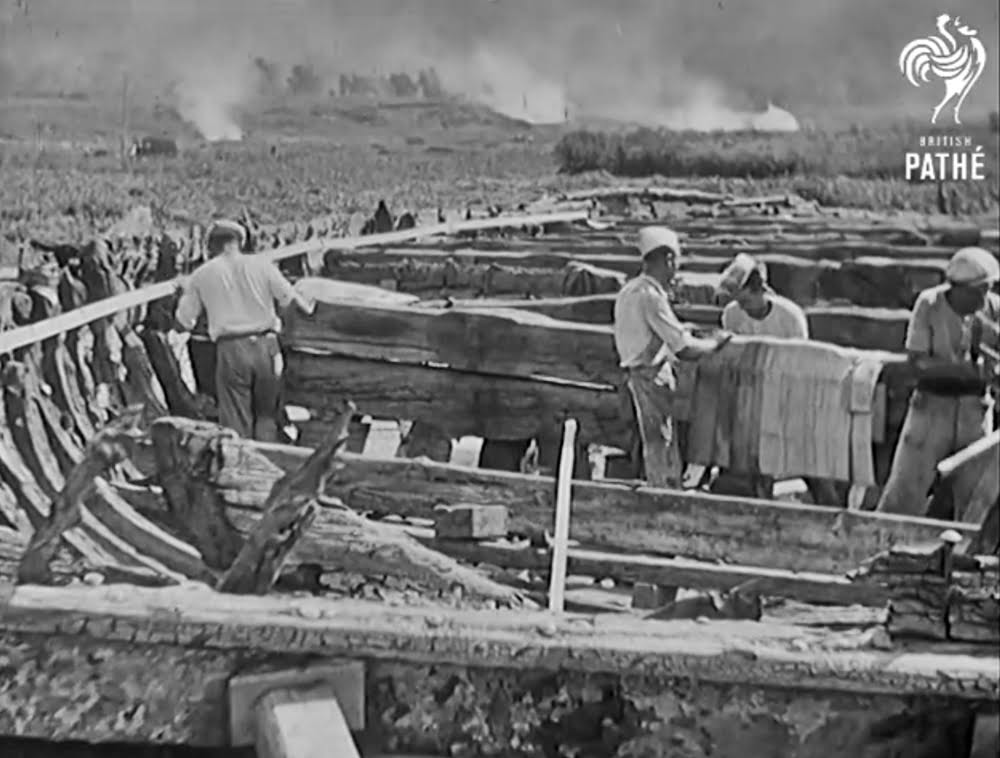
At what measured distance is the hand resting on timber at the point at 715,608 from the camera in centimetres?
157

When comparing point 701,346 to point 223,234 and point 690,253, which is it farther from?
point 223,234

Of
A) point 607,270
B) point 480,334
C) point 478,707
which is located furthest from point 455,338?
point 478,707

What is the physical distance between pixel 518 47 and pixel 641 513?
0.69m

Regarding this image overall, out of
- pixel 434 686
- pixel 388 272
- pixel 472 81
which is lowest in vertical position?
pixel 434 686

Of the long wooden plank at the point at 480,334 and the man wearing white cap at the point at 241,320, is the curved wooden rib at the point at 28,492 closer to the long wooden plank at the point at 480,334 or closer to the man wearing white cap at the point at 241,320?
the man wearing white cap at the point at 241,320

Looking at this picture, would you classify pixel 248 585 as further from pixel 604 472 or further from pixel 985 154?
pixel 985 154

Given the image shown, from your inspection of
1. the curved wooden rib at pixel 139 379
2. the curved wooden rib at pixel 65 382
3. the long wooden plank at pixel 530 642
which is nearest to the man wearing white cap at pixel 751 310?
the long wooden plank at pixel 530 642

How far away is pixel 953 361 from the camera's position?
5.84ft

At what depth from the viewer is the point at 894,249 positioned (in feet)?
6.65

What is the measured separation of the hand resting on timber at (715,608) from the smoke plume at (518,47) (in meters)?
0.72

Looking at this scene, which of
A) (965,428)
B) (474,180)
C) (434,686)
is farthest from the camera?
(474,180)

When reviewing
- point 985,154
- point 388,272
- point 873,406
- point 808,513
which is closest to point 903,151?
point 985,154

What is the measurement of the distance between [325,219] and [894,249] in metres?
0.88

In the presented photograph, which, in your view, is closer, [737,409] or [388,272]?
[737,409]
